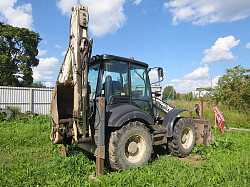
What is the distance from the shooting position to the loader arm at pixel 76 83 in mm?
3682

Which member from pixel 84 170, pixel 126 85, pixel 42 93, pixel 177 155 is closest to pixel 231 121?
pixel 177 155

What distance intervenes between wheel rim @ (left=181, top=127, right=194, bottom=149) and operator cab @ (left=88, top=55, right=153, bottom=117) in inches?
49.2

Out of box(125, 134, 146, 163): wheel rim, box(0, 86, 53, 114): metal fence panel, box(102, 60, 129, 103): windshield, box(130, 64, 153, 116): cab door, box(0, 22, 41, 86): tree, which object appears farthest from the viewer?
box(0, 22, 41, 86): tree

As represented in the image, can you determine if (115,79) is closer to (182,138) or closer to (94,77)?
(94,77)

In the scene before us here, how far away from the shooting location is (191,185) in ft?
10.5

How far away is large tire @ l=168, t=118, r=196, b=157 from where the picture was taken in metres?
5.18

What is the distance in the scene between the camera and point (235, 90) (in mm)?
12016

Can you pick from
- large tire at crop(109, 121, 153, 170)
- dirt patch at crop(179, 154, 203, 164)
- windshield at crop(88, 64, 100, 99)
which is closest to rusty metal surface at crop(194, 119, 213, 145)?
dirt patch at crop(179, 154, 203, 164)

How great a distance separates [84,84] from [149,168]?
6.90ft

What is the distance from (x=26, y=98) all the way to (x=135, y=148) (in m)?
12.2

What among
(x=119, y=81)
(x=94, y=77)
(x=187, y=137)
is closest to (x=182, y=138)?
(x=187, y=137)

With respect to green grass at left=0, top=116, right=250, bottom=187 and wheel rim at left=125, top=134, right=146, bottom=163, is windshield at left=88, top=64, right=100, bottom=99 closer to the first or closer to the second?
wheel rim at left=125, top=134, right=146, bottom=163

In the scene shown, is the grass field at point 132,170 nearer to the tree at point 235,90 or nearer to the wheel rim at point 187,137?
the wheel rim at point 187,137

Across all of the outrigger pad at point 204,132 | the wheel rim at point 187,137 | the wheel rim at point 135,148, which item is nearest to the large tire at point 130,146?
the wheel rim at point 135,148
